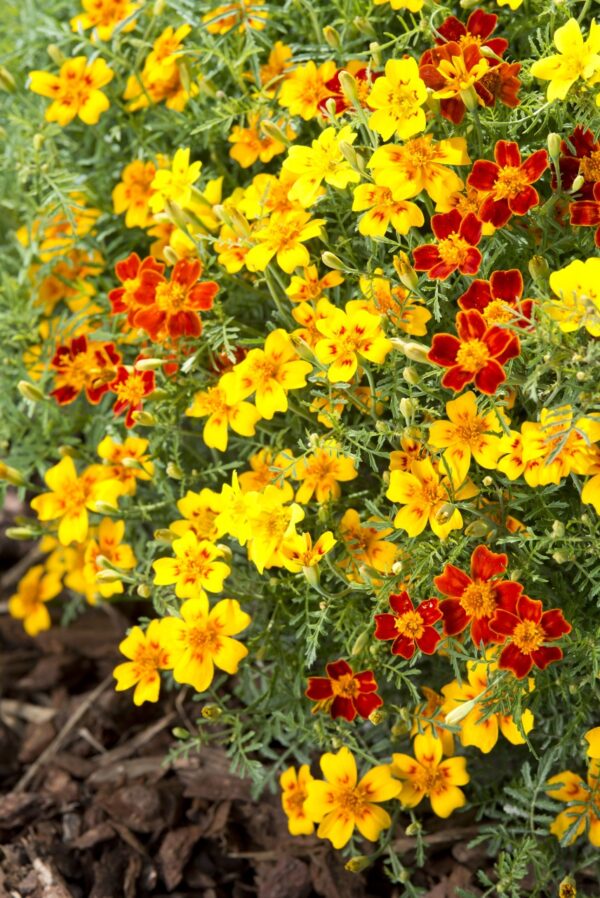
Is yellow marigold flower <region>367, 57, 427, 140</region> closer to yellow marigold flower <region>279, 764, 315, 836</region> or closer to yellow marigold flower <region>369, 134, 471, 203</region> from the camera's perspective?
yellow marigold flower <region>369, 134, 471, 203</region>

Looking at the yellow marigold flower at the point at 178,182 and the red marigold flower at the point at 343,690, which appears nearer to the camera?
the red marigold flower at the point at 343,690

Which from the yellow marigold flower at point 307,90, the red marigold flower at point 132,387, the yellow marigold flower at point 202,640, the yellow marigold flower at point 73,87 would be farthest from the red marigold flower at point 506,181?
the yellow marigold flower at point 73,87

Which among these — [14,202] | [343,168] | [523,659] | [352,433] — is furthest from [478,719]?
[14,202]

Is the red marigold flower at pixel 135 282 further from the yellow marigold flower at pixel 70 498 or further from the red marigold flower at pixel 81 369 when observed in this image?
the yellow marigold flower at pixel 70 498

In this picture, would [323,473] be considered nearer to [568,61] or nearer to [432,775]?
[432,775]

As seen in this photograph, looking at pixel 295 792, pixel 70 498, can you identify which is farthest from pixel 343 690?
pixel 70 498

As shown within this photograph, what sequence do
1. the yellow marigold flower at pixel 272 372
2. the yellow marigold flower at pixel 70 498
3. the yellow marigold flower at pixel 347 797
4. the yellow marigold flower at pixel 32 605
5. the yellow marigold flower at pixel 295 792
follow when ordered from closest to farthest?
1. the yellow marigold flower at pixel 272 372
2. the yellow marigold flower at pixel 347 797
3. the yellow marigold flower at pixel 295 792
4. the yellow marigold flower at pixel 70 498
5. the yellow marigold flower at pixel 32 605
